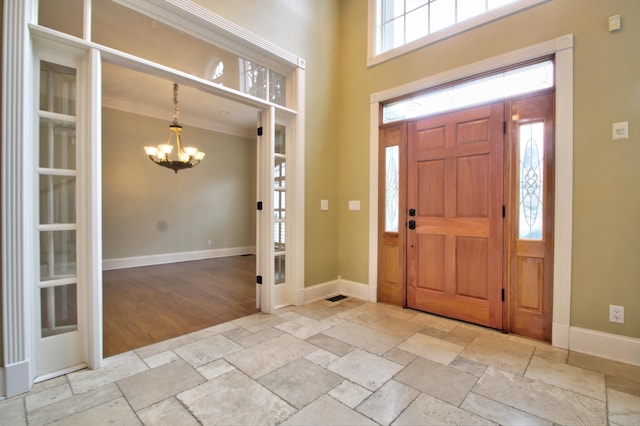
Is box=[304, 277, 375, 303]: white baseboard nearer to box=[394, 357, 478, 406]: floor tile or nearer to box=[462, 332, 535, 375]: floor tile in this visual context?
box=[462, 332, 535, 375]: floor tile

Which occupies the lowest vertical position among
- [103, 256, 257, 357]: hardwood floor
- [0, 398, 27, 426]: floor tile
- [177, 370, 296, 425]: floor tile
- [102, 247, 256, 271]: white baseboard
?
[103, 256, 257, 357]: hardwood floor

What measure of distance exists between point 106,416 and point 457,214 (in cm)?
323

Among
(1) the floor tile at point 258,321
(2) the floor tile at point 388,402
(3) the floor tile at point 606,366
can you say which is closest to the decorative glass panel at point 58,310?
(1) the floor tile at point 258,321

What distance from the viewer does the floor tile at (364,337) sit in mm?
2457

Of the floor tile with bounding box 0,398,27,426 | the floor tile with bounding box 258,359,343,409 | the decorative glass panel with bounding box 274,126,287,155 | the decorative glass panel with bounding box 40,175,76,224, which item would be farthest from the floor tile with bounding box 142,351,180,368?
the decorative glass panel with bounding box 274,126,287,155

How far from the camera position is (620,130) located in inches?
88.0

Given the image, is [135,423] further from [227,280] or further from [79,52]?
[227,280]

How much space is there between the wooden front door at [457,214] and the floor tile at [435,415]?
1.50 m

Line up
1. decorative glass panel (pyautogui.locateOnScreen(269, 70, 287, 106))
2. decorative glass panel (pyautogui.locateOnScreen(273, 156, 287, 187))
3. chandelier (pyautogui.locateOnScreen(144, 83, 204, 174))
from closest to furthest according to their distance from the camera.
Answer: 1. decorative glass panel (pyautogui.locateOnScreen(269, 70, 287, 106))
2. decorative glass panel (pyautogui.locateOnScreen(273, 156, 287, 187))
3. chandelier (pyautogui.locateOnScreen(144, 83, 204, 174))

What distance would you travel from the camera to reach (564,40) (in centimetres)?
244

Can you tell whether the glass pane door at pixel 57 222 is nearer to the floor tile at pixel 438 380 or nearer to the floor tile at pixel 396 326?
the floor tile at pixel 438 380

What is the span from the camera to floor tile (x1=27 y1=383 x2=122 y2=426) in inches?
62.7

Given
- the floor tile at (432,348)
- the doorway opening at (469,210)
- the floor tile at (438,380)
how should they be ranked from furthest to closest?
the doorway opening at (469,210) → the floor tile at (432,348) → the floor tile at (438,380)

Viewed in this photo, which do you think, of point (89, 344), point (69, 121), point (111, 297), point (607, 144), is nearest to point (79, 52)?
point (69, 121)
